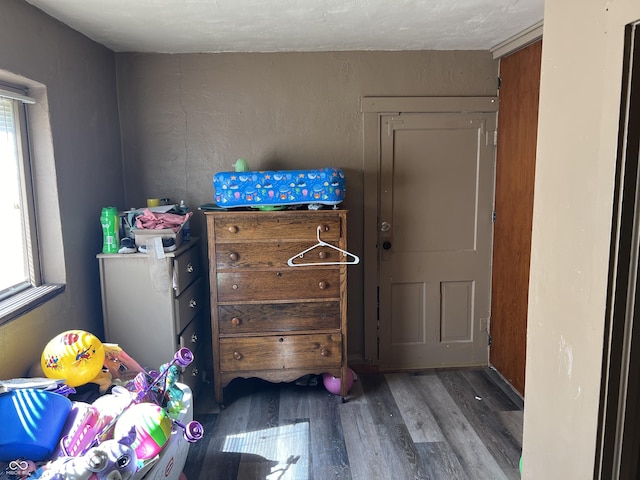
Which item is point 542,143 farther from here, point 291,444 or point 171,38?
point 171,38

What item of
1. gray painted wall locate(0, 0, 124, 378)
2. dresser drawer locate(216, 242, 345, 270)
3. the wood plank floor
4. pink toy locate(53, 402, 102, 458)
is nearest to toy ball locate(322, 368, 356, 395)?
the wood plank floor

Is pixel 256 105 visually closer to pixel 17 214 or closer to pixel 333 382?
pixel 17 214

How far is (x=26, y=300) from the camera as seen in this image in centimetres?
202

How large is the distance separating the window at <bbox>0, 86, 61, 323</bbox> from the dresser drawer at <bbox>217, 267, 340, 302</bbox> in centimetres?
90

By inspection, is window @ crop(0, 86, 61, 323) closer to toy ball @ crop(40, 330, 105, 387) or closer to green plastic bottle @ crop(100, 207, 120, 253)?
toy ball @ crop(40, 330, 105, 387)

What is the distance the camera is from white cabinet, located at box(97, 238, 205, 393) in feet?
8.33

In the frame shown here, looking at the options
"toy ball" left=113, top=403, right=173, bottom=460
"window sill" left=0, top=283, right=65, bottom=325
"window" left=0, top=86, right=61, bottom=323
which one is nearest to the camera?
"toy ball" left=113, top=403, right=173, bottom=460

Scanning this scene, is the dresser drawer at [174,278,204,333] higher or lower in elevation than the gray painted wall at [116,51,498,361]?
lower

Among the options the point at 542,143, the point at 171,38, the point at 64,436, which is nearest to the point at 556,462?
the point at 542,143

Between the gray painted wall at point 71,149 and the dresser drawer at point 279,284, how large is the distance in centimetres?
75

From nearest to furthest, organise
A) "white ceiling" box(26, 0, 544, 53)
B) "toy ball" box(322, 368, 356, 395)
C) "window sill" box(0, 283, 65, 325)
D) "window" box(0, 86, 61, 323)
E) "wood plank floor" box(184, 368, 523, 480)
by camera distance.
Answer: "window sill" box(0, 283, 65, 325)
"window" box(0, 86, 61, 323)
"white ceiling" box(26, 0, 544, 53)
"wood plank floor" box(184, 368, 523, 480)
"toy ball" box(322, 368, 356, 395)

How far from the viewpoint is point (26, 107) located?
2.18 metres

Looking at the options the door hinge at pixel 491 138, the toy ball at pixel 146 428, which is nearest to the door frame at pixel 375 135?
the door hinge at pixel 491 138

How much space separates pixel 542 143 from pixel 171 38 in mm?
2256
